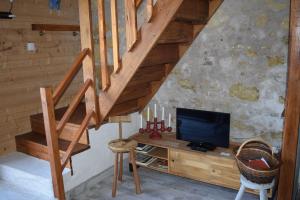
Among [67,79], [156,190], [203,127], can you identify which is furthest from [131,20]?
[156,190]

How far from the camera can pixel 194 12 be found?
2.83m

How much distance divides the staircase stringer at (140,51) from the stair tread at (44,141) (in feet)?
1.25

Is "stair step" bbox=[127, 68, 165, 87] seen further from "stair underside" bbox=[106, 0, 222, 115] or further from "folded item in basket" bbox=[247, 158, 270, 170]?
"folded item in basket" bbox=[247, 158, 270, 170]

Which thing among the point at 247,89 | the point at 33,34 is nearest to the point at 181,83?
the point at 247,89

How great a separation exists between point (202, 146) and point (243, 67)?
1.00m

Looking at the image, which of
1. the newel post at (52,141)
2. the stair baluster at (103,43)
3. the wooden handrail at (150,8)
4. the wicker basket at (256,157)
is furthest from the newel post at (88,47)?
the wicker basket at (256,157)

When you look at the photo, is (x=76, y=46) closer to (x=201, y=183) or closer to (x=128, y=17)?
(x=128, y=17)

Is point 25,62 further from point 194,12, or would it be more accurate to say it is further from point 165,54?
point 194,12

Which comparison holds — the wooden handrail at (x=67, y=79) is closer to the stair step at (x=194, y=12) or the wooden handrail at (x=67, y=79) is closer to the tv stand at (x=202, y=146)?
the stair step at (x=194, y=12)

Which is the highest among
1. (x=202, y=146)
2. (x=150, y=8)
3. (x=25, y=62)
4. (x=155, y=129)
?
(x=150, y=8)

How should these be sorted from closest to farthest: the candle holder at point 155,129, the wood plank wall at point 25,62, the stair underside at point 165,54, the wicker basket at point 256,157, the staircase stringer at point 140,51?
the wicker basket at point 256,157 → the staircase stringer at point 140,51 → the stair underside at point 165,54 → the wood plank wall at point 25,62 → the candle holder at point 155,129

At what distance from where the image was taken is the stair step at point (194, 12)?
8.60 ft

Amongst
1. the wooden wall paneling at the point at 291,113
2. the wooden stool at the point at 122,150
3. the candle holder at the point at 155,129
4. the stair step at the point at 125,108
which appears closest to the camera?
the wooden wall paneling at the point at 291,113

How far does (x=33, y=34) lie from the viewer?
11.4 ft
